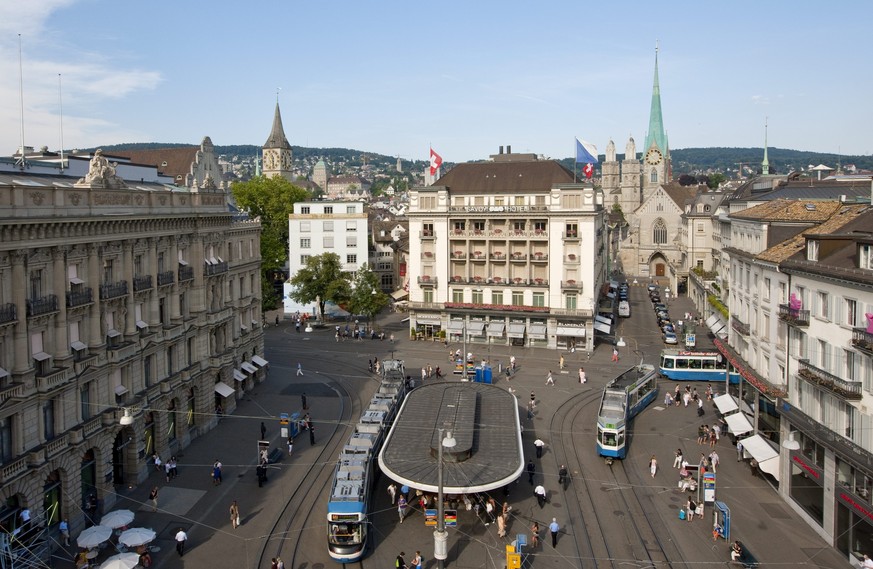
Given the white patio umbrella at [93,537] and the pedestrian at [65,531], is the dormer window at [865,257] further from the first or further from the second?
the pedestrian at [65,531]

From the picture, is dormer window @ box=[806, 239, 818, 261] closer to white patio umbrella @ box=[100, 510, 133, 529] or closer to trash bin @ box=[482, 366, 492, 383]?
trash bin @ box=[482, 366, 492, 383]

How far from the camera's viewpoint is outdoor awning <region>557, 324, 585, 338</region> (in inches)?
3029

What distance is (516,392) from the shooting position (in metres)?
60.6

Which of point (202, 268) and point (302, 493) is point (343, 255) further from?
point (302, 493)

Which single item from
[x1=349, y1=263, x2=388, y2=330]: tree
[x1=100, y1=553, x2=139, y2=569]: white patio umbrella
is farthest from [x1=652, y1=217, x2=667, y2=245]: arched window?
[x1=100, y1=553, x2=139, y2=569]: white patio umbrella

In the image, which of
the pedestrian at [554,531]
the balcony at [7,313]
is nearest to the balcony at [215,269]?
the balcony at [7,313]

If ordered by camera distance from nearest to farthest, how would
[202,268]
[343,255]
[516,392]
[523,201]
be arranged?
1. [202,268]
2. [516,392]
3. [523,201]
4. [343,255]

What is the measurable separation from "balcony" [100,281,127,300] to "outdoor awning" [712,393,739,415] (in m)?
40.4

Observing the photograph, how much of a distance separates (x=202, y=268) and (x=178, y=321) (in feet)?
16.1

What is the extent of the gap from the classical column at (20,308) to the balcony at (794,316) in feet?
125

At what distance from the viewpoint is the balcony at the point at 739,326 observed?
48.1 m

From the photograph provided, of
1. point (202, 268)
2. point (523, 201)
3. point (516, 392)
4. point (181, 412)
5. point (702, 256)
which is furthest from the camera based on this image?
point (702, 256)

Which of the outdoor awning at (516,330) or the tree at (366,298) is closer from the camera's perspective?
the outdoor awning at (516,330)

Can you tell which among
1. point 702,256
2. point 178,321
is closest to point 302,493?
point 178,321
